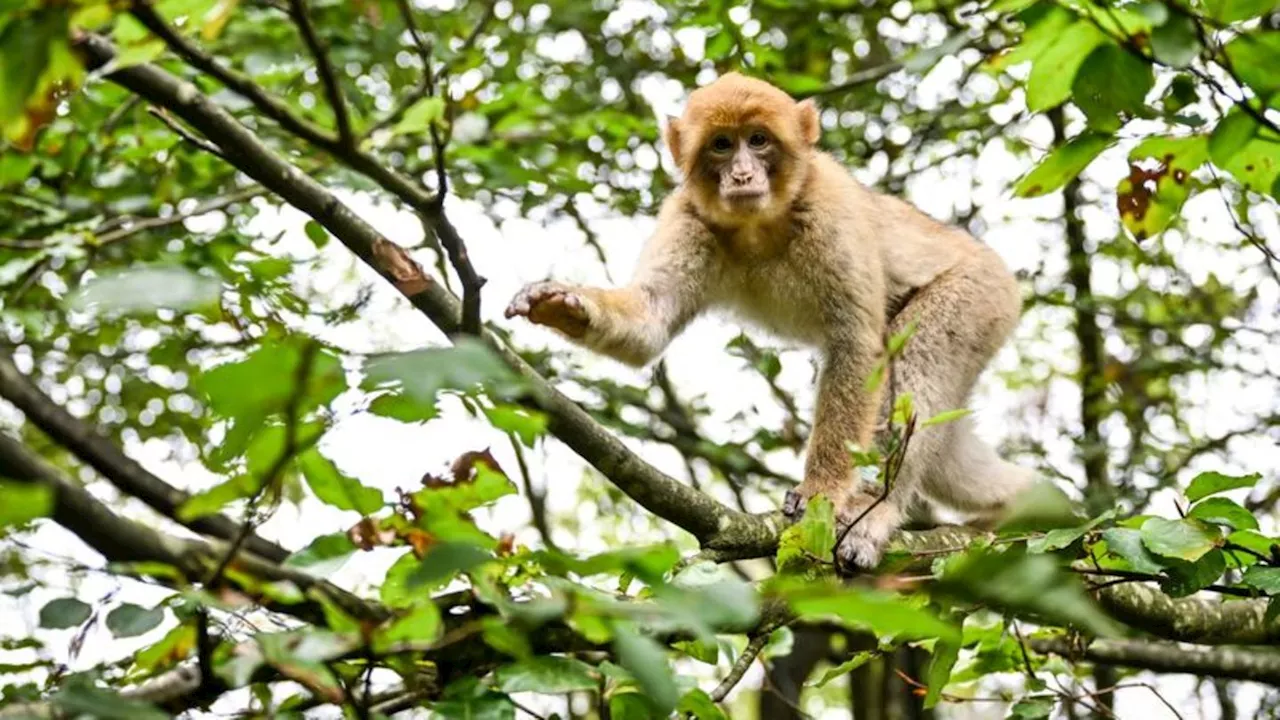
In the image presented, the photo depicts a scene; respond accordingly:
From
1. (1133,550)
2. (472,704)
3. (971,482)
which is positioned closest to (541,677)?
(472,704)

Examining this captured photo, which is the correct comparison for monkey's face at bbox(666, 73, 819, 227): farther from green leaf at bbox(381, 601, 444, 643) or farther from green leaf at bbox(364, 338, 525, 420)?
green leaf at bbox(364, 338, 525, 420)

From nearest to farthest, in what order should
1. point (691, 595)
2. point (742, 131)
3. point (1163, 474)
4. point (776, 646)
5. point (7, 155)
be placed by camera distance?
point (691, 595) → point (776, 646) → point (7, 155) → point (742, 131) → point (1163, 474)

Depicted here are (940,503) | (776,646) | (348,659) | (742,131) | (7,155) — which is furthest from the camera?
(940,503)

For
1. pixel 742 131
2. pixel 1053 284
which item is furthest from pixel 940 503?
pixel 1053 284

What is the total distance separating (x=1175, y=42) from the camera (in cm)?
252

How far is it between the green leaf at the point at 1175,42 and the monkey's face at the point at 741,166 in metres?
3.83

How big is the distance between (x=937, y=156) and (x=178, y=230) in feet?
19.4

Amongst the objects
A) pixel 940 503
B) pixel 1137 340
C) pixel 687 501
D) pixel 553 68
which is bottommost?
pixel 687 501

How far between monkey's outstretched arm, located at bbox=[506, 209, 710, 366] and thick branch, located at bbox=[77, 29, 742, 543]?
79 cm

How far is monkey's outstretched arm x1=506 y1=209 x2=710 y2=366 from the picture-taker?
538 cm

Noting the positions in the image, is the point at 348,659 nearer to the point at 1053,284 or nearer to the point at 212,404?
the point at 212,404

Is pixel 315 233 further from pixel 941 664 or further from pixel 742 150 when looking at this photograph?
pixel 941 664

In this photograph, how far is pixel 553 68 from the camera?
30.3 feet

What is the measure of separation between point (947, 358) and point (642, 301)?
1616 mm
